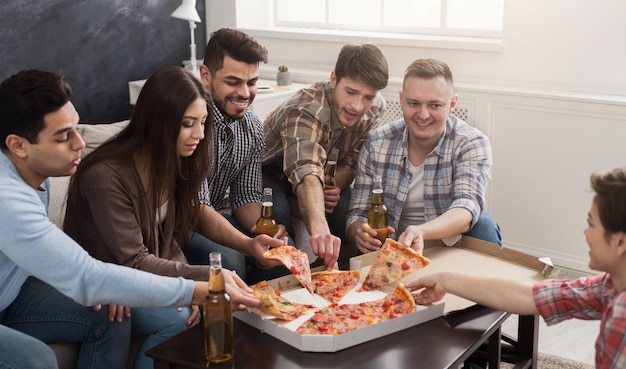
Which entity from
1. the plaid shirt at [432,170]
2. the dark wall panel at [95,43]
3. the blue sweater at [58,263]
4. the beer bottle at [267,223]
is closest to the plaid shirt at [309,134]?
the plaid shirt at [432,170]

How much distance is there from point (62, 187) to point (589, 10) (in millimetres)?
2535

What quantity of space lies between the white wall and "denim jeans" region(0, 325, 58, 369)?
277cm

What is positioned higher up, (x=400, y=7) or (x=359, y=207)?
(x=400, y=7)

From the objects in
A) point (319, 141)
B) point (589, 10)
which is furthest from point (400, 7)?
point (319, 141)

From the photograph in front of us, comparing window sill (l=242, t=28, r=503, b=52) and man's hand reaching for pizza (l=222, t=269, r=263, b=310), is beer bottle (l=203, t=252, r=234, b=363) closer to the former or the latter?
man's hand reaching for pizza (l=222, t=269, r=263, b=310)

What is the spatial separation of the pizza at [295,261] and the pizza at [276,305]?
99 mm

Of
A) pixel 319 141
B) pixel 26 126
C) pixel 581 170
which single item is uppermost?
pixel 26 126

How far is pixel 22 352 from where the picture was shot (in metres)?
2.10

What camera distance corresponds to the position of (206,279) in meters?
2.39

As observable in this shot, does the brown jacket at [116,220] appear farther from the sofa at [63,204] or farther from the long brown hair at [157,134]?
the sofa at [63,204]

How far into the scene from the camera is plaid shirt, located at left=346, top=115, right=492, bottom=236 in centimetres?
304

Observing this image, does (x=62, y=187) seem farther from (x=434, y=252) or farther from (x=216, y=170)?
(x=434, y=252)

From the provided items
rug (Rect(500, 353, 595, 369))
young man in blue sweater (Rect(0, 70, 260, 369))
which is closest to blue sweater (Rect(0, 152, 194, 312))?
young man in blue sweater (Rect(0, 70, 260, 369))

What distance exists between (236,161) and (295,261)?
847 mm
